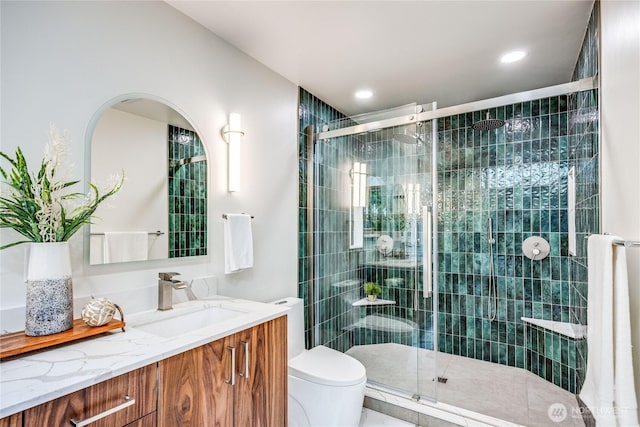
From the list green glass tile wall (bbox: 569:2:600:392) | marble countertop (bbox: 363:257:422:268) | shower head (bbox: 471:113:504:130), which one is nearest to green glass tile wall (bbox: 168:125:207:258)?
marble countertop (bbox: 363:257:422:268)

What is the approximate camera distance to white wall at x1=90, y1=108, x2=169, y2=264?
151 cm

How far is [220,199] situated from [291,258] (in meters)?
0.84

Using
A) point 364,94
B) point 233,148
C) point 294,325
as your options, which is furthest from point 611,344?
point 364,94

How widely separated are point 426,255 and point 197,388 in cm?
165

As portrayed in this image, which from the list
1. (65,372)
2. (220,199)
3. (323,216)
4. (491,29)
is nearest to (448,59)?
(491,29)

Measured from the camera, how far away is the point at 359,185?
257 centimetres

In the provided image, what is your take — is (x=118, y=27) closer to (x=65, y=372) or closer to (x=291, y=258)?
(x=65, y=372)

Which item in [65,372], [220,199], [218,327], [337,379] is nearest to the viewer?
[65,372]

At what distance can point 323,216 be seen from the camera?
9.20ft

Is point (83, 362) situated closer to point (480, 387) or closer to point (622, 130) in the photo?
point (622, 130)

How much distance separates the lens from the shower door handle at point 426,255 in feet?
7.64

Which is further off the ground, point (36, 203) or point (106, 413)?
point (36, 203)

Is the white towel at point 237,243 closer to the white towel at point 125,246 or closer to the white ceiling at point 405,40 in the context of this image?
the white towel at point 125,246

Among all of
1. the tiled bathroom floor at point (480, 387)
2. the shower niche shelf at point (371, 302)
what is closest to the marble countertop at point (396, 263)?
the shower niche shelf at point (371, 302)
